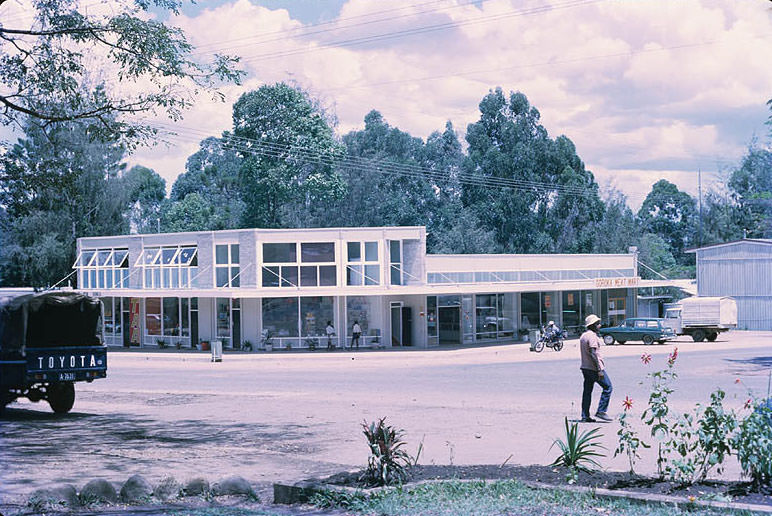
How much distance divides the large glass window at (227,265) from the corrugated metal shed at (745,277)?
33.2 metres

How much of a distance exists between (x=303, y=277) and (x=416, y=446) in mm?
27976

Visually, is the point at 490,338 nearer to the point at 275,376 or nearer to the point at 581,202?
the point at 275,376

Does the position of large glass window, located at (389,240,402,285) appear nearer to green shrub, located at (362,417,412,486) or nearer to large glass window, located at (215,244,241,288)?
large glass window, located at (215,244,241,288)

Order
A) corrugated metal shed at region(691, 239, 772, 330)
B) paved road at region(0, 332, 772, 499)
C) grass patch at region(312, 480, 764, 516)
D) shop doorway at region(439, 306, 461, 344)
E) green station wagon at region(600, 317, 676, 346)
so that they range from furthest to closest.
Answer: corrugated metal shed at region(691, 239, 772, 330)
shop doorway at region(439, 306, 461, 344)
green station wagon at region(600, 317, 676, 346)
paved road at region(0, 332, 772, 499)
grass patch at region(312, 480, 764, 516)

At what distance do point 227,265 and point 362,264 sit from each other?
21.8 feet

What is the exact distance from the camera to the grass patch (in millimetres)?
7789

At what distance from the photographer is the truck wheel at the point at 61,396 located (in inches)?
720

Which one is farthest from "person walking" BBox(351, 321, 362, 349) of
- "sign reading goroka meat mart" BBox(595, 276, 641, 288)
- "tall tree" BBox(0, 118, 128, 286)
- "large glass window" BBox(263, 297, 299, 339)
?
"tall tree" BBox(0, 118, 128, 286)

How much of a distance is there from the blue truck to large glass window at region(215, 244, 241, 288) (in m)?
21.8

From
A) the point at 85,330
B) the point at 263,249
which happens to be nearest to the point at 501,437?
the point at 85,330

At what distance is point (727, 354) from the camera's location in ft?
117

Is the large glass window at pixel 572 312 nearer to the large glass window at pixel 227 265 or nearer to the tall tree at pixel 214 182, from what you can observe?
the large glass window at pixel 227 265

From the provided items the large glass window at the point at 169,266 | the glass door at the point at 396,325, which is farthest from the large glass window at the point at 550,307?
the large glass window at the point at 169,266

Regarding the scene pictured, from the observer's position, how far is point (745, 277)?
55.1 meters
